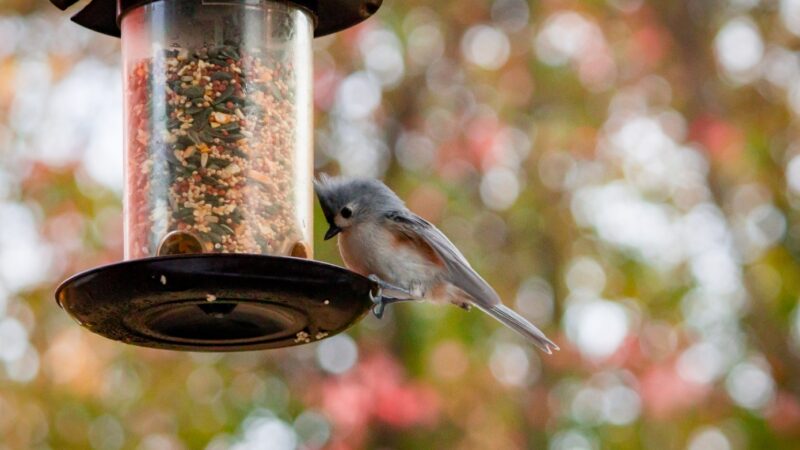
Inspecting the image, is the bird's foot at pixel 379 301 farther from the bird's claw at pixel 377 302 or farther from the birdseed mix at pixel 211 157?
the birdseed mix at pixel 211 157

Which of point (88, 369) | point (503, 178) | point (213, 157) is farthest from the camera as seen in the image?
point (503, 178)

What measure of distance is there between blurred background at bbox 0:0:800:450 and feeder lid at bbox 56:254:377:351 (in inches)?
202

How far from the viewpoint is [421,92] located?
34.8ft

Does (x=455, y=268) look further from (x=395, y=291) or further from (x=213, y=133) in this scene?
(x=213, y=133)

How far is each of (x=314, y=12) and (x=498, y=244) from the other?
613 centimetres

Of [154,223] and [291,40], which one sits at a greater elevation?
[291,40]

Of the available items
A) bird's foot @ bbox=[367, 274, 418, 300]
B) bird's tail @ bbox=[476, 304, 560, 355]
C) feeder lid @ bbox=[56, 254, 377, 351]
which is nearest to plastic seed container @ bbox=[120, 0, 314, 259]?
feeder lid @ bbox=[56, 254, 377, 351]

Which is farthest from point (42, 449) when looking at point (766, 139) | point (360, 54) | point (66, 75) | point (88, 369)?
point (766, 139)

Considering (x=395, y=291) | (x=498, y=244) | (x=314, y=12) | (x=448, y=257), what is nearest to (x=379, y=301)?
(x=395, y=291)

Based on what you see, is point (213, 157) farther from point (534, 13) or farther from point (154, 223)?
point (534, 13)

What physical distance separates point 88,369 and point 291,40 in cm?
590

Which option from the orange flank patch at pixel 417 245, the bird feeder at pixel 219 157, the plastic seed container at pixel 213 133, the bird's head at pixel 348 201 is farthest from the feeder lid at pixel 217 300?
the orange flank patch at pixel 417 245

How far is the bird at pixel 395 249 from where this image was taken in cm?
529

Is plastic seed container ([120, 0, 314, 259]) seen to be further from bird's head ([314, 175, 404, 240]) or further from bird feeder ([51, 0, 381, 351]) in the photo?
bird's head ([314, 175, 404, 240])
